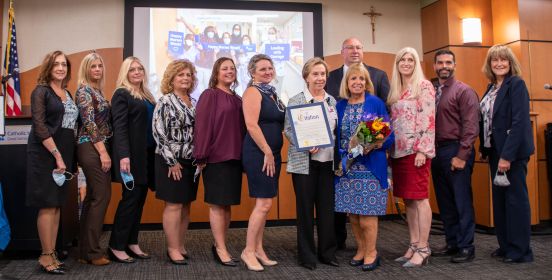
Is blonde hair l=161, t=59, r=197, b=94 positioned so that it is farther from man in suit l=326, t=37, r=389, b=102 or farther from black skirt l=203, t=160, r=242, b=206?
man in suit l=326, t=37, r=389, b=102

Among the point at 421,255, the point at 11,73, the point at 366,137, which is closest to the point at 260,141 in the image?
the point at 366,137

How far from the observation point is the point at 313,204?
3.03 m

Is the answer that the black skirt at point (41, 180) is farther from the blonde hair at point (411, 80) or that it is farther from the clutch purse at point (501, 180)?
the clutch purse at point (501, 180)

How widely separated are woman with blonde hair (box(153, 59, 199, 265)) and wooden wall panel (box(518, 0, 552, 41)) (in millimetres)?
3880

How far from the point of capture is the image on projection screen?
5.17 m

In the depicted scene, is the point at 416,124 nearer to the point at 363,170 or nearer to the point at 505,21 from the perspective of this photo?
the point at 363,170

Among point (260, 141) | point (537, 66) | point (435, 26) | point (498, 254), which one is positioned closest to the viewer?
point (260, 141)

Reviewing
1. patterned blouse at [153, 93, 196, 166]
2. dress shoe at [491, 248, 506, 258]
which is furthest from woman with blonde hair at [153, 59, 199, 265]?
dress shoe at [491, 248, 506, 258]

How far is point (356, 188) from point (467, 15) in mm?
3537

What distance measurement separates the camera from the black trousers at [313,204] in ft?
9.80

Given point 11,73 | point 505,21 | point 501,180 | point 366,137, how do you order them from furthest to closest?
1. point 505,21
2. point 11,73
3. point 501,180
4. point 366,137

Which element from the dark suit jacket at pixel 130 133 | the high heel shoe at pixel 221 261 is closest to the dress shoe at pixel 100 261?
the dark suit jacket at pixel 130 133

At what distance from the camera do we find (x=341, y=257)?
3.36 metres

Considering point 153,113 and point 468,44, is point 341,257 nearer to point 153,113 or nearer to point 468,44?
point 153,113
